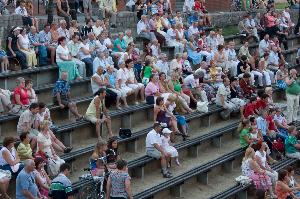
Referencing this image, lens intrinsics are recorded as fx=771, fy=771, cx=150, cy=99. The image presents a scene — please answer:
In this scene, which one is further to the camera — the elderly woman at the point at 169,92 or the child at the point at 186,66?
the child at the point at 186,66

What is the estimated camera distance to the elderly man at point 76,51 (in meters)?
20.8

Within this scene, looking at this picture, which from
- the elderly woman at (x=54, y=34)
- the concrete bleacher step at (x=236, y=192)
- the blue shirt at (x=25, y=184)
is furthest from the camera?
the elderly woman at (x=54, y=34)

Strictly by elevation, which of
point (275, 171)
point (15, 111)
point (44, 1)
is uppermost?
point (44, 1)

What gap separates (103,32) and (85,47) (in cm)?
150

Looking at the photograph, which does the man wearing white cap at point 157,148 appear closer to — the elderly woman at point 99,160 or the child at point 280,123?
the elderly woman at point 99,160

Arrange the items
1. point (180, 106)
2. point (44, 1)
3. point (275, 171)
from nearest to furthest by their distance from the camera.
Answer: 1. point (275, 171)
2. point (180, 106)
3. point (44, 1)

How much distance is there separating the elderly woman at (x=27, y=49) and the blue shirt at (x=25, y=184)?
6937 millimetres

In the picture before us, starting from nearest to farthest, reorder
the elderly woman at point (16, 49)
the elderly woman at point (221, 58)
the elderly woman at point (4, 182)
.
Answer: the elderly woman at point (4, 182), the elderly woman at point (16, 49), the elderly woman at point (221, 58)

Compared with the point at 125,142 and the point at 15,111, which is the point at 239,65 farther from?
the point at 15,111

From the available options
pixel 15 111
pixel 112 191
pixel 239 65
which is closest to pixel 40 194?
pixel 112 191

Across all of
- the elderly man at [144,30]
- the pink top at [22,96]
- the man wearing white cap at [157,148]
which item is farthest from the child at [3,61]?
the elderly man at [144,30]

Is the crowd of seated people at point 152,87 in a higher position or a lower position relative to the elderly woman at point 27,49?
lower

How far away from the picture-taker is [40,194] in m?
14.0

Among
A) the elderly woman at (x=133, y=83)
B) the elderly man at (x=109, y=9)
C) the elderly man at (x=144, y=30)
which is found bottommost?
the elderly woman at (x=133, y=83)
